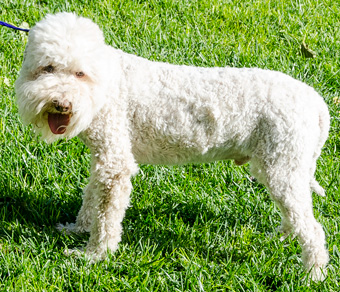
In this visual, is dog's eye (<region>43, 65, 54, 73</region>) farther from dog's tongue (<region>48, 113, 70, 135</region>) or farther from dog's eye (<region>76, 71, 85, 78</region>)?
dog's tongue (<region>48, 113, 70, 135</region>)

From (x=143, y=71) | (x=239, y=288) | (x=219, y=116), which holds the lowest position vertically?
(x=239, y=288)

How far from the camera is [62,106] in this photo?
3094mm

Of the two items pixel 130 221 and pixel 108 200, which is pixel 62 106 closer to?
→ pixel 108 200

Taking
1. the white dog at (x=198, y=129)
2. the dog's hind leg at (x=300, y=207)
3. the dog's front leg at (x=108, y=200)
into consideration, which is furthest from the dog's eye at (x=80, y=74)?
the dog's hind leg at (x=300, y=207)

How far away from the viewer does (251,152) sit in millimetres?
3652

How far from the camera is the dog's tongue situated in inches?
127

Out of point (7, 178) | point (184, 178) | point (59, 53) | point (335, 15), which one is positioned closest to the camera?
point (59, 53)

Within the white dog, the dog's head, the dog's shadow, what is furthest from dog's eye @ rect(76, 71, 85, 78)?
the dog's shadow

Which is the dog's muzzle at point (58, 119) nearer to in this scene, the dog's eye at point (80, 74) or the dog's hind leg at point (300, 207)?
the dog's eye at point (80, 74)

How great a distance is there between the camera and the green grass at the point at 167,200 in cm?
350

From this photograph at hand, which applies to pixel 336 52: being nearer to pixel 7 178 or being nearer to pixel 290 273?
pixel 290 273

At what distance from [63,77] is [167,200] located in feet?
4.79

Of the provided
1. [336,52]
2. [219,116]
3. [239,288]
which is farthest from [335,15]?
[239,288]

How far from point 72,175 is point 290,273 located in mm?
1781
